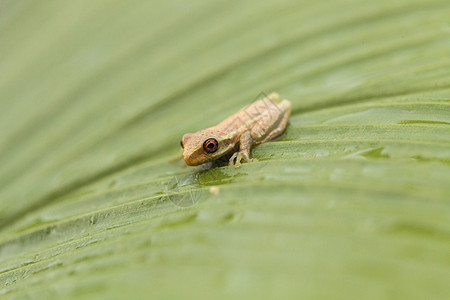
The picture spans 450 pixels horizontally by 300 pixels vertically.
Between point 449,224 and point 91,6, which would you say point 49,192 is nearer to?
point 91,6

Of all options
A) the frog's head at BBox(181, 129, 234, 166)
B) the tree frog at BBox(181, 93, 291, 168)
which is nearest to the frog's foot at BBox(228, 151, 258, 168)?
the tree frog at BBox(181, 93, 291, 168)

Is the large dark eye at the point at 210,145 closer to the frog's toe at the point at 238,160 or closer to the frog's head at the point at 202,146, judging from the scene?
the frog's head at the point at 202,146

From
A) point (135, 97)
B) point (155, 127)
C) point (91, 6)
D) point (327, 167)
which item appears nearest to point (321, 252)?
point (327, 167)

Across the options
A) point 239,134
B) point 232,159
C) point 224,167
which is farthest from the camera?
point 239,134

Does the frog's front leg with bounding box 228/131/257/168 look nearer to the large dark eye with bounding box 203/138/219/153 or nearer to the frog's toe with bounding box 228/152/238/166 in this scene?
the frog's toe with bounding box 228/152/238/166

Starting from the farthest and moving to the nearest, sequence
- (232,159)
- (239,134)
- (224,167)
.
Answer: (239,134) → (232,159) → (224,167)

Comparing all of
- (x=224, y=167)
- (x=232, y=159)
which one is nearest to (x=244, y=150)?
(x=232, y=159)

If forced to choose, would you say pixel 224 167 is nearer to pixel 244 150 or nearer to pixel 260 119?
pixel 244 150

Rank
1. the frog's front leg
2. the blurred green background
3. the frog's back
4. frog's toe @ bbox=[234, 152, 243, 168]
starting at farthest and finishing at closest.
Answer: the frog's back, the frog's front leg, frog's toe @ bbox=[234, 152, 243, 168], the blurred green background
